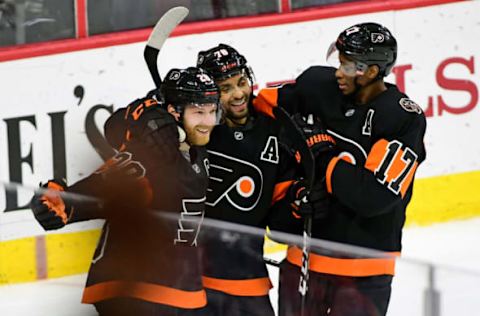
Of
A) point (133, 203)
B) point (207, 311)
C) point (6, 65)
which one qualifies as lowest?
point (207, 311)

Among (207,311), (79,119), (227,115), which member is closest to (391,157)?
(227,115)

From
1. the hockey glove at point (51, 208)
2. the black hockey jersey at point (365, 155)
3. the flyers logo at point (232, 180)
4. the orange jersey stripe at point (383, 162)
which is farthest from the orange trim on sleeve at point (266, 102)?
the hockey glove at point (51, 208)

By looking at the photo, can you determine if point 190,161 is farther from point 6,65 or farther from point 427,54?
point 427,54

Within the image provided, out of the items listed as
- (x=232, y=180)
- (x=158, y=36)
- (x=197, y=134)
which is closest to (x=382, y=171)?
(x=232, y=180)

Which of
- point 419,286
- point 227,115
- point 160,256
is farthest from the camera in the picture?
point 227,115

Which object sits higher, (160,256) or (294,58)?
(294,58)

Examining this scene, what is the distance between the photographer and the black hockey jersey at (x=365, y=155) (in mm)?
2975

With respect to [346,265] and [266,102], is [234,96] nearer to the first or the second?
[266,102]

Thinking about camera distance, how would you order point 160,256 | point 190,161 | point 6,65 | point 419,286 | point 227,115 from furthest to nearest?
point 6,65 → point 227,115 → point 190,161 → point 160,256 → point 419,286

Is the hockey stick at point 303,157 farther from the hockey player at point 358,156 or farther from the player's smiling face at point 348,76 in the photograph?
the player's smiling face at point 348,76

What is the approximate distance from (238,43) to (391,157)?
1.76 m

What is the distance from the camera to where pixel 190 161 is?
283cm

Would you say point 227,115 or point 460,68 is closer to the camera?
point 227,115

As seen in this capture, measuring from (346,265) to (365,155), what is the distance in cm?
54
